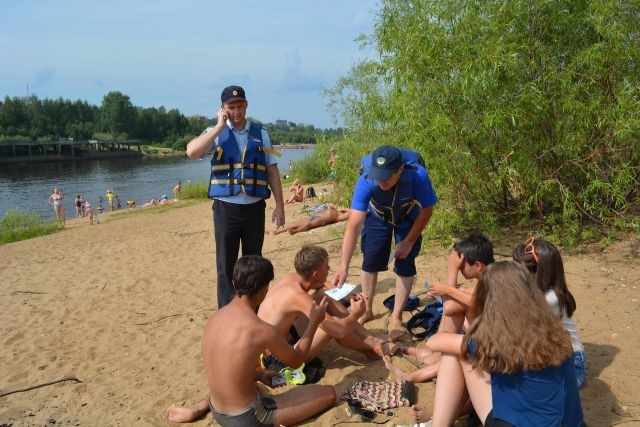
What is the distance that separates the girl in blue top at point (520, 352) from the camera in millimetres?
2049

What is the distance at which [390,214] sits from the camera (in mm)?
4156

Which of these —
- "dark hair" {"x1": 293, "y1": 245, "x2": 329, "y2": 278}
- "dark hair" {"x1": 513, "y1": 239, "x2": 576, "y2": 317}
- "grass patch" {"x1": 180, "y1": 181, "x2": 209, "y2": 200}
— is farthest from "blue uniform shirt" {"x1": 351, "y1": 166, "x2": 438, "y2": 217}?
"grass patch" {"x1": 180, "y1": 181, "x2": 209, "y2": 200}

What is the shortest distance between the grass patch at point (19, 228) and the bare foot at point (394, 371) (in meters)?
13.3

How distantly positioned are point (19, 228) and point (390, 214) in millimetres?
14036

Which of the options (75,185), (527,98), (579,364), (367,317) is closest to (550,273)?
(579,364)

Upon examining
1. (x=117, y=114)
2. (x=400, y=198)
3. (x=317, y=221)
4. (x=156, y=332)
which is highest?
(x=117, y=114)

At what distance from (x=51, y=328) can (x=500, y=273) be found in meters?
4.98

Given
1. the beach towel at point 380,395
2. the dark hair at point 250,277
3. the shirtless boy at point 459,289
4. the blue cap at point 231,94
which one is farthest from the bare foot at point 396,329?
the blue cap at point 231,94

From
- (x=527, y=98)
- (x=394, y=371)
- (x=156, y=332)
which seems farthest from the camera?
(x=527, y=98)

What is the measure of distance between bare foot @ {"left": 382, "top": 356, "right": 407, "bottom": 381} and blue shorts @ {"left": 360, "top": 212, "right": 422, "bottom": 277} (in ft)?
2.86

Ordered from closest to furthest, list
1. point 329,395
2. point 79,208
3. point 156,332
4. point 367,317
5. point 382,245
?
point 329,395 < point 382,245 < point 367,317 < point 156,332 < point 79,208

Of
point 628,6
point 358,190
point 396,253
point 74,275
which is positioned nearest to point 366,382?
point 396,253

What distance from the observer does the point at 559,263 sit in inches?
107

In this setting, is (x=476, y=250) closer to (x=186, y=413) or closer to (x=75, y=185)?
(x=186, y=413)
